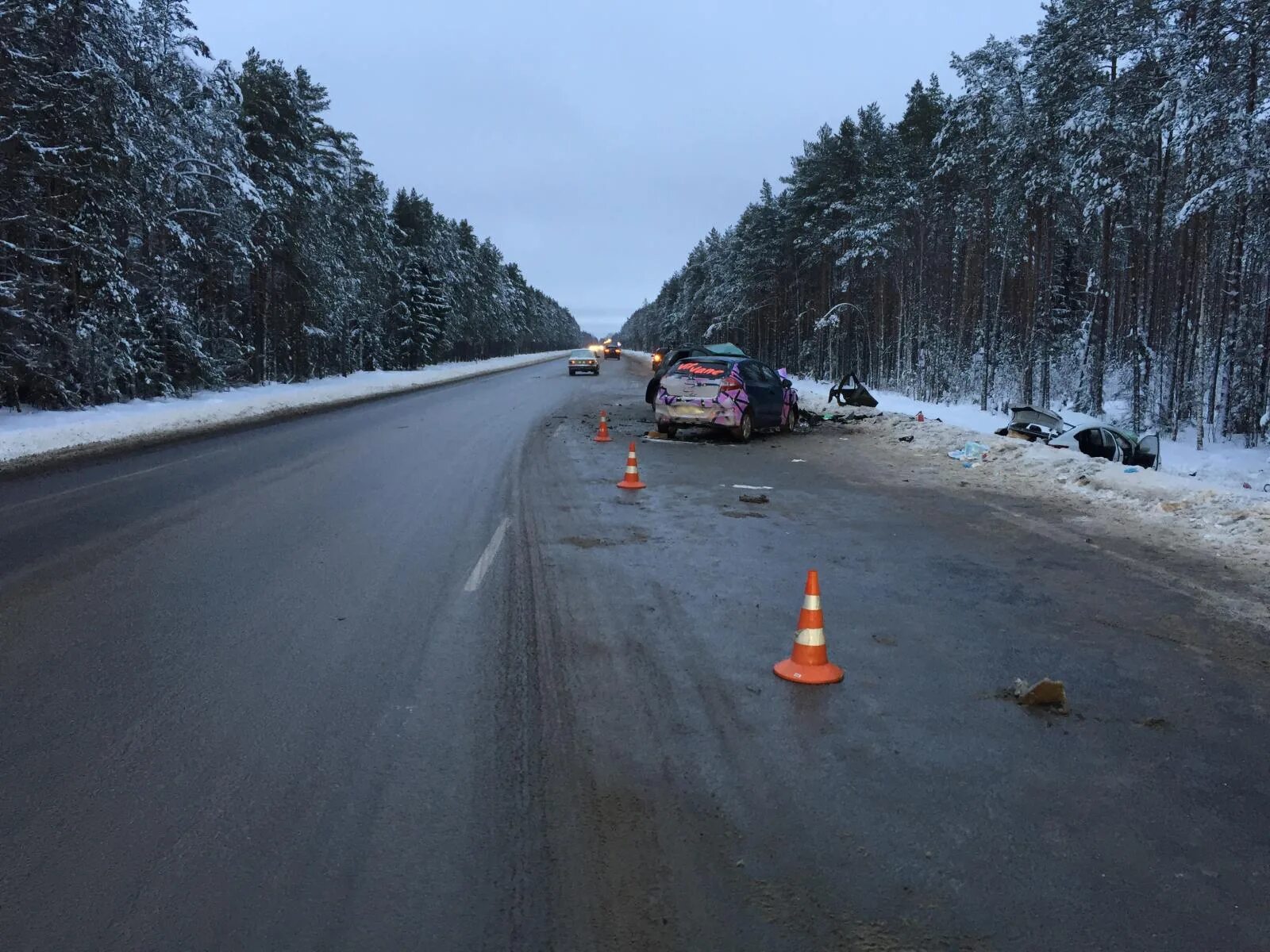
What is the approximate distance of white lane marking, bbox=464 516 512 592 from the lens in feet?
21.7

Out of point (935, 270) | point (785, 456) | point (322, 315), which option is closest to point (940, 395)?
point (935, 270)

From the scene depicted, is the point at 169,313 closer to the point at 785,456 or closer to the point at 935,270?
the point at 785,456

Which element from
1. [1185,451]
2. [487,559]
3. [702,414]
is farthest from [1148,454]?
[487,559]

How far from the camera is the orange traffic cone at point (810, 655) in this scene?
15.5ft

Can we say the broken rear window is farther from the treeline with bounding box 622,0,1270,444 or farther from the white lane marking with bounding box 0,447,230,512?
the treeline with bounding box 622,0,1270,444

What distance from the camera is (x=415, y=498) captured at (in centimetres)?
1030

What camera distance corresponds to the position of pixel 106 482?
11.4 metres

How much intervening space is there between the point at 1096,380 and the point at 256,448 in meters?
26.6

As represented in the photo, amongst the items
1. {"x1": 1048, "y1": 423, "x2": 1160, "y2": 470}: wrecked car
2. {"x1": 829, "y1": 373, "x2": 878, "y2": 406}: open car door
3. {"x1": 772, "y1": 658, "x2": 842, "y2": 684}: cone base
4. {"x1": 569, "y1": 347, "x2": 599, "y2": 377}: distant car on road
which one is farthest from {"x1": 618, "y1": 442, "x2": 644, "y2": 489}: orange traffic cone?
{"x1": 569, "y1": 347, "x2": 599, "y2": 377}: distant car on road

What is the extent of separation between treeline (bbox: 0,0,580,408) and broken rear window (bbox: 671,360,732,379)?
48.8 feet

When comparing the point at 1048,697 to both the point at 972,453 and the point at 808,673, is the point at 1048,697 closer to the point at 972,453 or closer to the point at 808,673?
the point at 808,673

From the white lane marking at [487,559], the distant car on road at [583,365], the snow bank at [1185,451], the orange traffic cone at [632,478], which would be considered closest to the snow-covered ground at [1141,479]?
the snow bank at [1185,451]

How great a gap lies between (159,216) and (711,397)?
1944 cm

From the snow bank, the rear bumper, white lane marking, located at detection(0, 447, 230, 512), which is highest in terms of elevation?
the rear bumper
